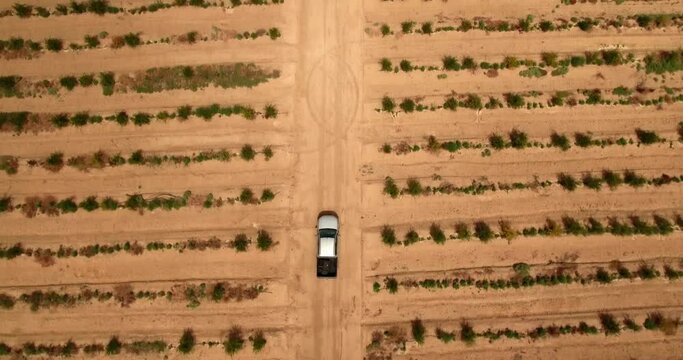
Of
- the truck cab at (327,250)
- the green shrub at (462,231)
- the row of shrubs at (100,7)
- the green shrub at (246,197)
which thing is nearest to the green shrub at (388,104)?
the truck cab at (327,250)

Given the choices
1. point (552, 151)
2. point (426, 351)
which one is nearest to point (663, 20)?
point (552, 151)

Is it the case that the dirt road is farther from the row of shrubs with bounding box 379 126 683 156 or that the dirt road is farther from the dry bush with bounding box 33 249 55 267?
the dry bush with bounding box 33 249 55 267

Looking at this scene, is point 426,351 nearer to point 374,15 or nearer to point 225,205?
point 225,205

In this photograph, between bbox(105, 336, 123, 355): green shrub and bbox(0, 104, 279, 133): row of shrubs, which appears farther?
bbox(0, 104, 279, 133): row of shrubs

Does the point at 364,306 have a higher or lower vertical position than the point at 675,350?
higher

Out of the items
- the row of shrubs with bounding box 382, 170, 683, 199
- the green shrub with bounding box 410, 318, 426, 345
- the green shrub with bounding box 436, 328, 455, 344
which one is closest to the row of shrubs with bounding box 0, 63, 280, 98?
the row of shrubs with bounding box 382, 170, 683, 199

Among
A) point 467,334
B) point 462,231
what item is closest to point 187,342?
point 467,334
